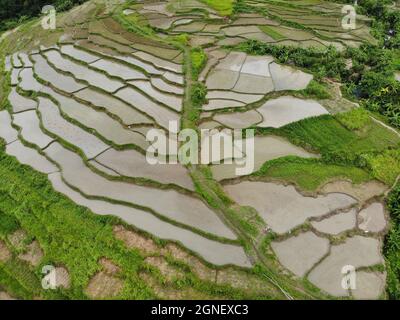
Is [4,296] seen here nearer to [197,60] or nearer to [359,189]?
[359,189]

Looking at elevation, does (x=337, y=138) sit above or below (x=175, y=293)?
above

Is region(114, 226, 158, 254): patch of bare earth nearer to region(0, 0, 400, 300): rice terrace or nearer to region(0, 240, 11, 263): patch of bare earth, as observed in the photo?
region(0, 0, 400, 300): rice terrace

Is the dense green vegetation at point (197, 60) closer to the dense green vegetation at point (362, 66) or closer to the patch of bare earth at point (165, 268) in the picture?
the dense green vegetation at point (362, 66)

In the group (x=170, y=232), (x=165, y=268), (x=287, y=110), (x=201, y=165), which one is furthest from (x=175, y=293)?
(x=287, y=110)

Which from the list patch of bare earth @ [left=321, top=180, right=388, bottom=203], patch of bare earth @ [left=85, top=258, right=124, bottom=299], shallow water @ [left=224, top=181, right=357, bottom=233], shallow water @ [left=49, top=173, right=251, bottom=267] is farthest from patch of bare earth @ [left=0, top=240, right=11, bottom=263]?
patch of bare earth @ [left=321, top=180, right=388, bottom=203]

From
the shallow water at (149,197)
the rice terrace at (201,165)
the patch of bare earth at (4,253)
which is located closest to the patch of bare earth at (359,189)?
the rice terrace at (201,165)
